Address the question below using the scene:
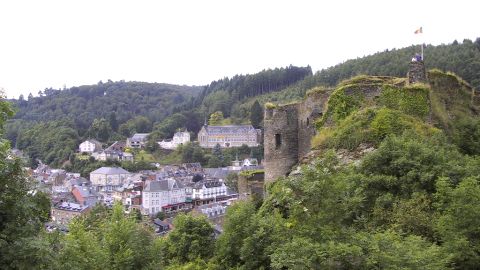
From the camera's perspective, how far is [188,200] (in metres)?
70.7

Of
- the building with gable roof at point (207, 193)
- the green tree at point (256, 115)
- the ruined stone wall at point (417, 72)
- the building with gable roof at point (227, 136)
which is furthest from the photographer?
the building with gable roof at point (227, 136)

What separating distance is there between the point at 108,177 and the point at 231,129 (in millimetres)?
42720

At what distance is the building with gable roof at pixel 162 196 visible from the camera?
207 feet

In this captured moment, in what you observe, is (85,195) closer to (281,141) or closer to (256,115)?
(256,115)

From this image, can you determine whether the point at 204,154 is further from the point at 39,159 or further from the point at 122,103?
A: the point at 122,103

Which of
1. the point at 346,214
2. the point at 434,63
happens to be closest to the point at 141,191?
the point at 434,63

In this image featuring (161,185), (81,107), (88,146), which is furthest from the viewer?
(81,107)

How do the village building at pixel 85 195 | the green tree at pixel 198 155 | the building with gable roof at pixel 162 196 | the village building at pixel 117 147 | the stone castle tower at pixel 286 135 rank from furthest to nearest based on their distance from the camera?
the village building at pixel 117 147
the green tree at pixel 198 155
the village building at pixel 85 195
the building with gable roof at pixel 162 196
the stone castle tower at pixel 286 135

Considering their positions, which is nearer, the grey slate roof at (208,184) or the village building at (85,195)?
the village building at (85,195)

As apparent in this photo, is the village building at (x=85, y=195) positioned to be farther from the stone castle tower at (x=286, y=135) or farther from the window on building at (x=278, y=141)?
the window on building at (x=278, y=141)

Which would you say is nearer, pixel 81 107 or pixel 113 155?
pixel 113 155

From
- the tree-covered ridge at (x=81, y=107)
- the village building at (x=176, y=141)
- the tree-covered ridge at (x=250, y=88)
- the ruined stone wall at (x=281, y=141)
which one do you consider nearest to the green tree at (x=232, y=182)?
the village building at (x=176, y=141)

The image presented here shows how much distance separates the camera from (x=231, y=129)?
114 metres

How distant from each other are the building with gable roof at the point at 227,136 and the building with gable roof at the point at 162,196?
145 feet
